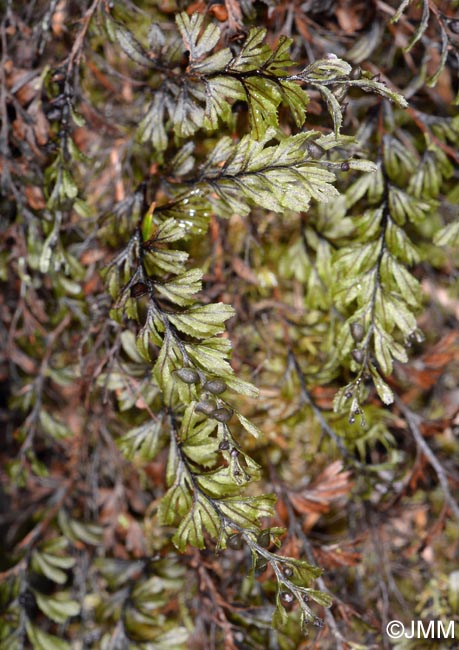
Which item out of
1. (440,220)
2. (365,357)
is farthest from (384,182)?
(365,357)

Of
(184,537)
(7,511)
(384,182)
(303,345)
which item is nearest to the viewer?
(184,537)

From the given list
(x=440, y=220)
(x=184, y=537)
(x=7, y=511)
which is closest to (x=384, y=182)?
(x=440, y=220)

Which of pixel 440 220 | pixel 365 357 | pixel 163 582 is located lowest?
pixel 163 582

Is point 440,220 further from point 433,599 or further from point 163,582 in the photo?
point 163,582

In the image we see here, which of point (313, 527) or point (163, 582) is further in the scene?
point (313, 527)

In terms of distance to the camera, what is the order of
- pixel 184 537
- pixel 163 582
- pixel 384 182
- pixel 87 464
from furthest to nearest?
pixel 87 464, pixel 163 582, pixel 384 182, pixel 184 537

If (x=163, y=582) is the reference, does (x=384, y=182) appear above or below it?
above
